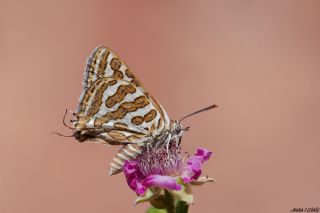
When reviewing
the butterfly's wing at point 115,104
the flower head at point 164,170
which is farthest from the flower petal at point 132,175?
the butterfly's wing at point 115,104

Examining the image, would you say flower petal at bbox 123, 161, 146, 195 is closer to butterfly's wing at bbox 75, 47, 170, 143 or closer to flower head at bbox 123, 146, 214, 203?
flower head at bbox 123, 146, 214, 203

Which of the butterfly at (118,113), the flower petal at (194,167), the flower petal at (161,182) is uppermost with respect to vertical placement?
the butterfly at (118,113)

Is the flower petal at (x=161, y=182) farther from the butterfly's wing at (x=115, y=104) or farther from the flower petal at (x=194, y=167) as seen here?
the butterfly's wing at (x=115, y=104)

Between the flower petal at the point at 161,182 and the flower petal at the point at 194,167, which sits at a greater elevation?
the flower petal at the point at 194,167

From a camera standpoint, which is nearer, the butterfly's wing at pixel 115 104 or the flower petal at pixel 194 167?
the flower petal at pixel 194 167

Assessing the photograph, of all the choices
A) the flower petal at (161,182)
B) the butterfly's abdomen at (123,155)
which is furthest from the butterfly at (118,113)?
the flower petal at (161,182)

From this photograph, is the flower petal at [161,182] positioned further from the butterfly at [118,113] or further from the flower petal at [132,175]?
the butterfly at [118,113]

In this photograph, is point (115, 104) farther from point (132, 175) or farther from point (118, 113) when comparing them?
point (132, 175)

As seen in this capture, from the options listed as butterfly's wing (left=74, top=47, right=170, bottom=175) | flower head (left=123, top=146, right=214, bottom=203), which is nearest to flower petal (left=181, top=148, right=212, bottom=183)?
flower head (left=123, top=146, right=214, bottom=203)
